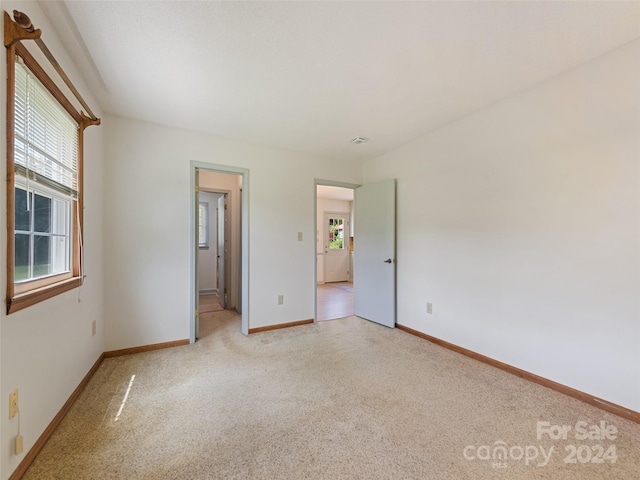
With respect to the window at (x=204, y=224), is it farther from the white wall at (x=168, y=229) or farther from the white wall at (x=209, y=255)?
the white wall at (x=168, y=229)

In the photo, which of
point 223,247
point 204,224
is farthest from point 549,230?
point 204,224

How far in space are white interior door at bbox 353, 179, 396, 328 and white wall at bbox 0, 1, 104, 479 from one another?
3091 millimetres

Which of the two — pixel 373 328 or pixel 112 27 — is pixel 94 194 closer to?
pixel 112 27

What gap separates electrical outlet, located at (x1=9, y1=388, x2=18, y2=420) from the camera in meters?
1.21

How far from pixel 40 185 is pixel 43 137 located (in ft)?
0.93

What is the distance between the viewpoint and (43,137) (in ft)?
5.14

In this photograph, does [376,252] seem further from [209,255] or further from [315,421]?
[209,255]

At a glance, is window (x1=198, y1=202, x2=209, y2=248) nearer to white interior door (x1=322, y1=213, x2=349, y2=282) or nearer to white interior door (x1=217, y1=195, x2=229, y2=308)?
white interior door (x1=217, y1=195, x2=229, y2=308)

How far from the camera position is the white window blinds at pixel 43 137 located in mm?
1344

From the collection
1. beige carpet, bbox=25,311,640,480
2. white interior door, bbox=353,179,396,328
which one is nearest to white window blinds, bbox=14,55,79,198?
beige carpet, bbox=25,311,640,480

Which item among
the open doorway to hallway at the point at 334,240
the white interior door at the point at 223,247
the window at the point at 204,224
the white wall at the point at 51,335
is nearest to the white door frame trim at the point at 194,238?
the white wall at the point at 51,335

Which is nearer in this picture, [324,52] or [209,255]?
[324,52]

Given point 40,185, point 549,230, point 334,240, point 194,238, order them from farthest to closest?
1. point 334,240
2. point 194,238
3. point 549,230
4. point 40,185

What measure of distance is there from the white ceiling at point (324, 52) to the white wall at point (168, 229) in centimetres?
39
